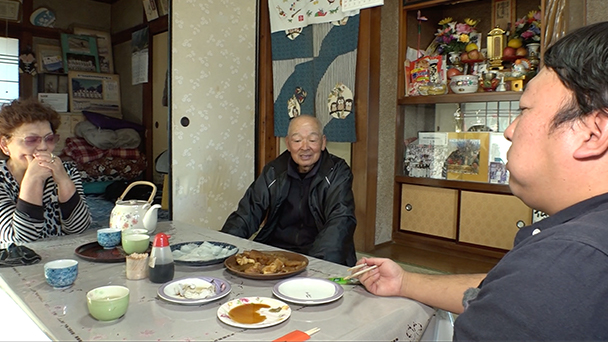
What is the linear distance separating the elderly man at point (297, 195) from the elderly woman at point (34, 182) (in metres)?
0.68

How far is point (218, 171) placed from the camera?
3686 millimetres

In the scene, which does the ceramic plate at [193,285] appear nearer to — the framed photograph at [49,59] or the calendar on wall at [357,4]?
the calendar on wall at [357,4]

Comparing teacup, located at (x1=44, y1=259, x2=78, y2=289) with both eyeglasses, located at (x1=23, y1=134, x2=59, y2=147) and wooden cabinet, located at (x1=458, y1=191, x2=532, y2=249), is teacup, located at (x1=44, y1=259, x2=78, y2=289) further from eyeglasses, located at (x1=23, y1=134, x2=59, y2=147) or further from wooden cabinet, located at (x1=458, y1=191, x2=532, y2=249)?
wooden cabinet, located at (x1=458, y1=191, x2=532, y2=249)

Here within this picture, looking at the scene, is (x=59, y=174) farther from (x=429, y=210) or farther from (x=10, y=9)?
(x=10, y=9)

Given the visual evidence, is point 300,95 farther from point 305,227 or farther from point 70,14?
point 70,14

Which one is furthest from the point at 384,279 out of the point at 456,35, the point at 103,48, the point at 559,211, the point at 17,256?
the point at 103,48

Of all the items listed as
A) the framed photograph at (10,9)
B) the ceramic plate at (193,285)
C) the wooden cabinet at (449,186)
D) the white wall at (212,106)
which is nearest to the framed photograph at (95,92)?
the framed photograph at (10,9)

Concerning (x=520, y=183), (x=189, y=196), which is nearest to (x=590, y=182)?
(x=520, y=183)

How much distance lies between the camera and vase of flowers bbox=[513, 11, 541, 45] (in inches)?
124

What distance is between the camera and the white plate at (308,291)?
3.11 ft

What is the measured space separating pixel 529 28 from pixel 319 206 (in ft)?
7.44

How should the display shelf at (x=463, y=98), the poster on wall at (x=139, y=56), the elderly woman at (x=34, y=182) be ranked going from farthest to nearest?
the poster on wall at (x=139, y=56)
the display shelf at (x=463, y=98)
the elderly woman at (x=34, y=182)

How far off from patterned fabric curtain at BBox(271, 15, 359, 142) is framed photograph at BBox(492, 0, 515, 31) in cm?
119

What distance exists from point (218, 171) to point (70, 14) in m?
3.85
